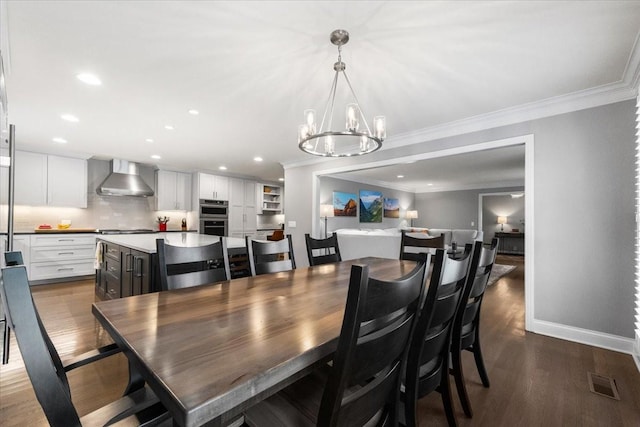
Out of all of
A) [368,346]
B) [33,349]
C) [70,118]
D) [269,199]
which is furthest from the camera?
[269,199]

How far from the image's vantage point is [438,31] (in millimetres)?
1785

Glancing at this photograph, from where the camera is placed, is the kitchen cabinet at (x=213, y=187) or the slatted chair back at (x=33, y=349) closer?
the slatted chair back at (x=33, y=349)

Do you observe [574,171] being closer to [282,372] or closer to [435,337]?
[435,337]

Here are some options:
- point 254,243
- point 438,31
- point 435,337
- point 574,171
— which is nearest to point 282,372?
point 435,337

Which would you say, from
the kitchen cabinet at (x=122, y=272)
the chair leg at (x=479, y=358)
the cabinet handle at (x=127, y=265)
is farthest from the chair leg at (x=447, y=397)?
the cabinet handle at (x=127, y=265)

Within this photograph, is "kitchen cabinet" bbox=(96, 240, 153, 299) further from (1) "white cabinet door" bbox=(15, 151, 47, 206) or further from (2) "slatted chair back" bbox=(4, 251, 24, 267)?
(1) "white cabinet door" bbox=(15, 151, 47, 206)

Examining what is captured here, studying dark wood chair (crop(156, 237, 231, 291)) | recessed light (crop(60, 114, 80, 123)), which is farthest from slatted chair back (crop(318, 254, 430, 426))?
recessed light (crop(60, 114, 80, 123))

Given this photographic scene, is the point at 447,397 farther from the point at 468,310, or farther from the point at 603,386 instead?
the point at 603,386

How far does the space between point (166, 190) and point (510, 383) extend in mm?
6639

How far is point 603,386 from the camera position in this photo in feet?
6.26

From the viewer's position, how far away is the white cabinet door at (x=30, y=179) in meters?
4.61

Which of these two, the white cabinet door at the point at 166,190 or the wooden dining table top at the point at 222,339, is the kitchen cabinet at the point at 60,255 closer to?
the white cabinet door at the point at 166,190

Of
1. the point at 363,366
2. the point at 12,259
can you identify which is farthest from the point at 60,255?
the point at 363,366

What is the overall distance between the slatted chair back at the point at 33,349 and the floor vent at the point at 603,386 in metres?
2.77
